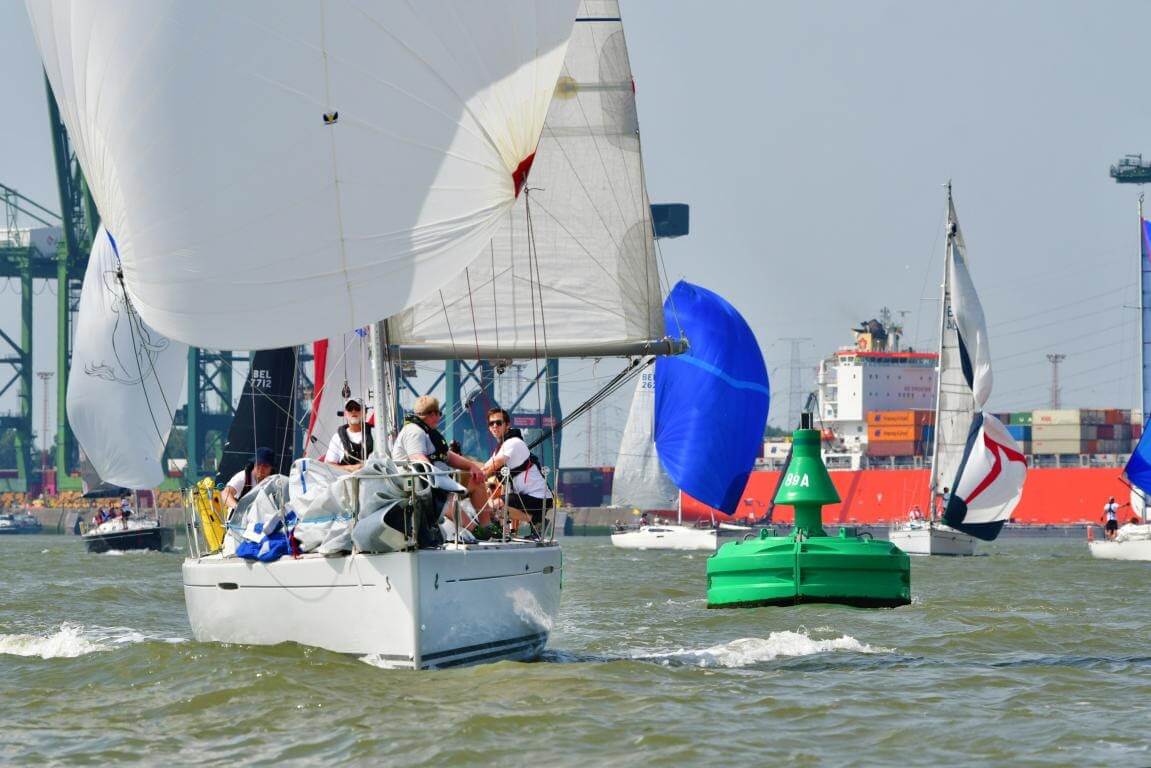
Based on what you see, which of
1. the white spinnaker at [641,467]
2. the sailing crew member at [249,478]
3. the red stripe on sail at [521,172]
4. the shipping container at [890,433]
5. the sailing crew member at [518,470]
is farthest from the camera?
the shipping container at [890,433]

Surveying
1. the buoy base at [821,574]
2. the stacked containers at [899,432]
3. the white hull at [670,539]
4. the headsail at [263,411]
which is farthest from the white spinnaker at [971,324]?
the stacked containers at [899,432]

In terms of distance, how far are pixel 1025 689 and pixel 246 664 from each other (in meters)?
3.95

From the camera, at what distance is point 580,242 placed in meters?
12.2

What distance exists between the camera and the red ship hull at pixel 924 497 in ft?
198

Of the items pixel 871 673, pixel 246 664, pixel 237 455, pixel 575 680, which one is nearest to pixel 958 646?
pixel 871 673

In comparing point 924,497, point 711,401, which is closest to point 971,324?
point 711,401

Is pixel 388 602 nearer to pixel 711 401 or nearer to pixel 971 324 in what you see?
pixel 711 401

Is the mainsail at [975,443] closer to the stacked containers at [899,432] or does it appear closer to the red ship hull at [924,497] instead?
the red ship hull at [924,497]

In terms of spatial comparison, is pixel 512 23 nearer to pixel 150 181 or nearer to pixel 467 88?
pixel 467 88

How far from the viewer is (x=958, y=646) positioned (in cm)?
1135

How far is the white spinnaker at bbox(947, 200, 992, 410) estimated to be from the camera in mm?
33562

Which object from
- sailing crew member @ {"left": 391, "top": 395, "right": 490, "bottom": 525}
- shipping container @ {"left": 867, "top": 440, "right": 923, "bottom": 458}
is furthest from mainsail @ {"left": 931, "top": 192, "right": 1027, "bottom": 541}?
shipping container @ {"left": 867, "top": 440, "right": 923, "bottom": 458}

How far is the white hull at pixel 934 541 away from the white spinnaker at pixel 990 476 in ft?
1.41

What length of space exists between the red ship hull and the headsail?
33.5m
